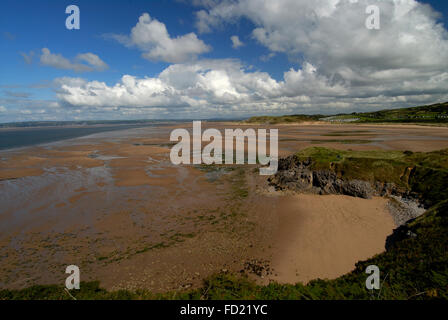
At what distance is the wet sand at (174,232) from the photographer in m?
11.1

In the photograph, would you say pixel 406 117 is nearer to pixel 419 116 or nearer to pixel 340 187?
pixel 419 116

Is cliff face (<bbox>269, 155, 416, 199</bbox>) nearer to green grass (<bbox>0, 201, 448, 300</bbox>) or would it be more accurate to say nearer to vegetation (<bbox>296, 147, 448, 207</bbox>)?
vegetation (<bbox>296, 147, 448, 207</bbox>)

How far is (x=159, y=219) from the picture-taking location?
1706 centimetres

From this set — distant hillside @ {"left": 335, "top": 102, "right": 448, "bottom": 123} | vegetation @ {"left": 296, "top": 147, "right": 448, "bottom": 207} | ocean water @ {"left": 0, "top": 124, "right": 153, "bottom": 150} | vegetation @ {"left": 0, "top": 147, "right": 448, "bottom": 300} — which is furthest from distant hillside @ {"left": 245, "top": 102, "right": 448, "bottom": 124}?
vegetation @ {"left": 0, "top": 147, "right": 448, "bottom": 300}

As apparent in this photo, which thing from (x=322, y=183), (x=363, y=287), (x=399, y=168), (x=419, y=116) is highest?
(x=419, y=116)

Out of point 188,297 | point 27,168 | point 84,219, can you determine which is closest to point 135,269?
point 188,297

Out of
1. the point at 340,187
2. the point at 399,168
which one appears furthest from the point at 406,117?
the point at 340,187

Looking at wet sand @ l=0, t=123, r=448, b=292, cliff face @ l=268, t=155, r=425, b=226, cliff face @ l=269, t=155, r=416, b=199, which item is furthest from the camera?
cliff face @ l=269, t=155, r=416, b=199

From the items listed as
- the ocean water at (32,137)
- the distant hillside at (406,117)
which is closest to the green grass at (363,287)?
the ocean water at (32,137)

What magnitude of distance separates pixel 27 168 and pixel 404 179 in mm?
48253

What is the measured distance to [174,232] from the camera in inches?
591

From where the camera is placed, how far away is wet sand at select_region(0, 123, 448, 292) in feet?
36.3

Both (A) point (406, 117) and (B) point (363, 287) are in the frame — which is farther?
(A) point (406, 117)
